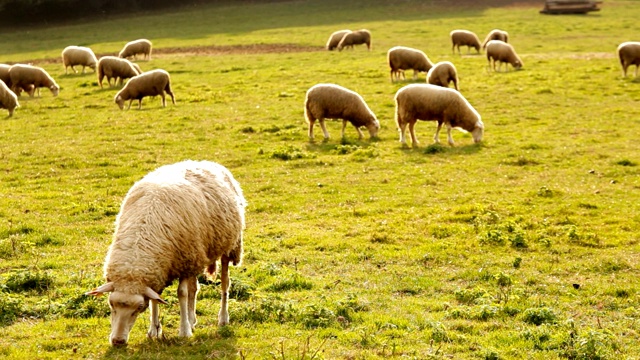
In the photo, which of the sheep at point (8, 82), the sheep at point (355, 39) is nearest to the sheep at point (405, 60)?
the sheep at point (355, 39)

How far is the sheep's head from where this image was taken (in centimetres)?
764

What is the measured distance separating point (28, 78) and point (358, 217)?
19290 mm

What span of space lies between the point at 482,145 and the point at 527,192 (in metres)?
4.73

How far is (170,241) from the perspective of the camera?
809cm

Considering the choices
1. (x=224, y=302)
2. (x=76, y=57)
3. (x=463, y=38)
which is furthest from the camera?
(x=463, y=38)

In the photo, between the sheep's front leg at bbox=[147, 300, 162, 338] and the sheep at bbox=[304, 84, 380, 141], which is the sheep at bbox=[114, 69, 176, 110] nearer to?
the sheep at bbox=[304, 84, 380, 141]

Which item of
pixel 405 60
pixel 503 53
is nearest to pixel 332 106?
pixel 405 60

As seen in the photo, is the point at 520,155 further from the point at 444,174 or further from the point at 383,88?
the point at 383,88

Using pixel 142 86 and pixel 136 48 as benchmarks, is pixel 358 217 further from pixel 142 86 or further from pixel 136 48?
pixel 136 48

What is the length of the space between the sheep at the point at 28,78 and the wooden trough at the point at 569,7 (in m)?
39.8

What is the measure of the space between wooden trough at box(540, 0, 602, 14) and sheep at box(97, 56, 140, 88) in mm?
36549

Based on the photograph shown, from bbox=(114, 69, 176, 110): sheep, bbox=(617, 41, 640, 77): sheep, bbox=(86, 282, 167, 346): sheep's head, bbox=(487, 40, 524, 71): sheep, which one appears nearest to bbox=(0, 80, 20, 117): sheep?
bbox=(114, 69, 176, 110): sheep

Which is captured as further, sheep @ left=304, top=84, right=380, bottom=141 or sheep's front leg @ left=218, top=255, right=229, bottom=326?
sheep @ left=304, top=84, right=380, bottom=141

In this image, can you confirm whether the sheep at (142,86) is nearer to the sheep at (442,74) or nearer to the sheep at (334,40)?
the sheep at (442,74)
